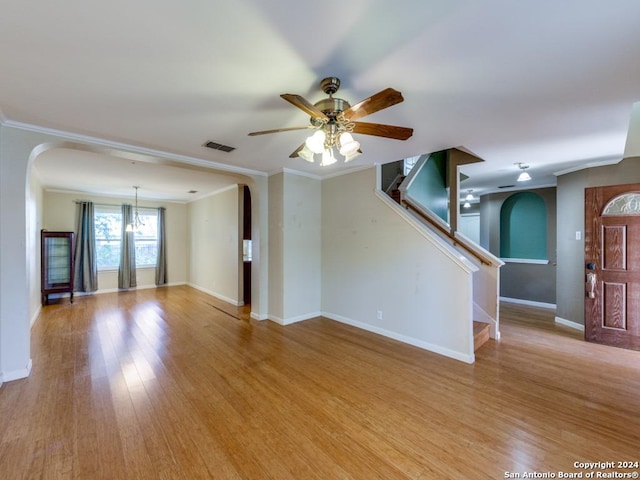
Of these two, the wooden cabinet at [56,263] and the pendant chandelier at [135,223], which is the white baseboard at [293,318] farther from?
the wooden cabinet at [56,263]

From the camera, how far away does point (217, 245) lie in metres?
6.69

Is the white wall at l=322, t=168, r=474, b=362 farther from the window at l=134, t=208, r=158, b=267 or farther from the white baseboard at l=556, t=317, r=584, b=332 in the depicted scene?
the window at l=134, t=208, r=158, b=267

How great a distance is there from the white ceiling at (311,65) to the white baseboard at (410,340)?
8.09 ft

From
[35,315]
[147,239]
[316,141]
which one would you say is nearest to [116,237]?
[147,239]

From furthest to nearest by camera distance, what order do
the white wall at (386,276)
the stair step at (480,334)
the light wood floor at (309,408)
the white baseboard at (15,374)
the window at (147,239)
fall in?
the window at (147,239) < the stair step at (480,334) < the white wall at (386,276) < the white baseboard at (15,374) < the light wood floor at (309,408)

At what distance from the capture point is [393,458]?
1.79 m

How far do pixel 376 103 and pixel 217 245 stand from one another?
228 inches

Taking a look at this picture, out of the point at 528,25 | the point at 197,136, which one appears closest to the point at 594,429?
the point at 528,25

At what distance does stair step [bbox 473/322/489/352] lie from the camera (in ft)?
11.6

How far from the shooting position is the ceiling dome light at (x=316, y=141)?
1.98m

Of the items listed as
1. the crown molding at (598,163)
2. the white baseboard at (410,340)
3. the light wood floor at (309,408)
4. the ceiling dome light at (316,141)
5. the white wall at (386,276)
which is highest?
the crown molding at (598,163)

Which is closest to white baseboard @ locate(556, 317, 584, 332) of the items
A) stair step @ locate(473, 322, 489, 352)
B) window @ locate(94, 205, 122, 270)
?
stair step @ locate(473, 322, 489, 352)

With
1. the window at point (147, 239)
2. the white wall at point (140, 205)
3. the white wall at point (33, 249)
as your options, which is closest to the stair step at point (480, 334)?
the white wall at point (33, 249)

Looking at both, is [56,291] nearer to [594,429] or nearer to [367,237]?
[367,237]
